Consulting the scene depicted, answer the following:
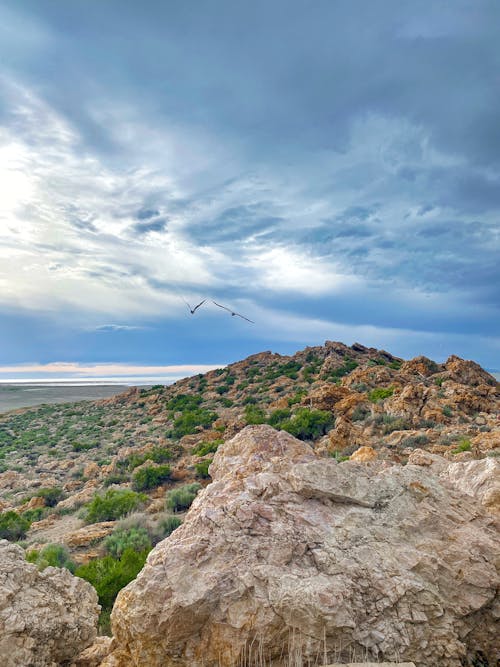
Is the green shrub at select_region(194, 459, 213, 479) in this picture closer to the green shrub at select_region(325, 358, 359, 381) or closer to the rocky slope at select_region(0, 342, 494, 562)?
the rocky slope at select_region(0, 342, 494, 562)

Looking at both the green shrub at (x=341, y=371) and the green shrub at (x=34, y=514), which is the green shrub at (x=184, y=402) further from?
the green shrub at (x=34, y=514)

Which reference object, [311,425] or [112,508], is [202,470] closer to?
[112,508]

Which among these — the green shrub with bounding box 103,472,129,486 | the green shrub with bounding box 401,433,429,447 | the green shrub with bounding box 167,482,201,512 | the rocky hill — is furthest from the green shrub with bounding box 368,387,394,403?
the green shrub with bounding box 103,472,129,486

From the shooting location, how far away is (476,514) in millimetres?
5121

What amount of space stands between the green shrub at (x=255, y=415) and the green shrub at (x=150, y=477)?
8950mm

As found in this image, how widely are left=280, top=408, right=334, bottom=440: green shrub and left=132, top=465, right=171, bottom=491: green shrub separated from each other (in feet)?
23.0

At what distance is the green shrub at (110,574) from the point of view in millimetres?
7761

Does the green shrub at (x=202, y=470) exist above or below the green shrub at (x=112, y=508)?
above

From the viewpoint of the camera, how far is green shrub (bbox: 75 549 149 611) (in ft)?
25.5

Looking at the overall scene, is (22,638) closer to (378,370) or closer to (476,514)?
(476,514)

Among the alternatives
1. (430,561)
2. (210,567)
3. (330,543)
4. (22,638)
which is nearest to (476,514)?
(430,561)

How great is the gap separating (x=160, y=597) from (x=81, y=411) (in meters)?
53.7

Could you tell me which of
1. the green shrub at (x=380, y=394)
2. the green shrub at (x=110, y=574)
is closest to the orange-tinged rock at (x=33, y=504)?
the green shrub at (x=110, y=574)

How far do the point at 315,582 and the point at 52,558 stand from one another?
8.01 m
